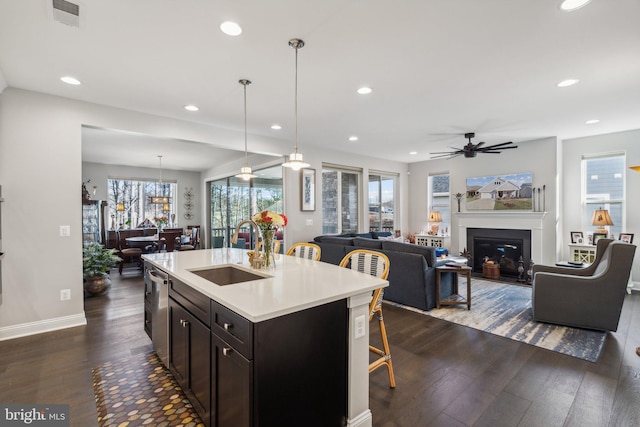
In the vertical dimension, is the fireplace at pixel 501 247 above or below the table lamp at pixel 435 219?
below

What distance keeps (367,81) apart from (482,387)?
2900 mm

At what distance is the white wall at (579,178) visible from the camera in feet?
16.1

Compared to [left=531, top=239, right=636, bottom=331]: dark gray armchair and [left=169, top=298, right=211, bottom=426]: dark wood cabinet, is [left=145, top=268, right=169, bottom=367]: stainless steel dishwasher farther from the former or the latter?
[left=531, top=239, right=636, bottom=331]: dark gray armchair

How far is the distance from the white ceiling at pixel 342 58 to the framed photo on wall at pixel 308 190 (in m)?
1.52

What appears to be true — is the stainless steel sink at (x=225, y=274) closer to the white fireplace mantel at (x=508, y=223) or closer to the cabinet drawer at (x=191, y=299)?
the cabinet drawer at (x=191, y=299)

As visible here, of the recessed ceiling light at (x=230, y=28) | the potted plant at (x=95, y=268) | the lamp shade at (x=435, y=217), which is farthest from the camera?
the lamp shade at (x=435, y=217)

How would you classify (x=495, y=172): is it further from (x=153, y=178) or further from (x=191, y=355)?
(x=153, y=178)

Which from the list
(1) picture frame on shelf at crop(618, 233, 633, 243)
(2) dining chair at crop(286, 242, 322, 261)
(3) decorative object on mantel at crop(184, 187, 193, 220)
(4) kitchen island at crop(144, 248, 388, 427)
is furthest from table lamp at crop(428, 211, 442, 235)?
(3) decorative object on mantel at crop(184, 187, 193, 220)

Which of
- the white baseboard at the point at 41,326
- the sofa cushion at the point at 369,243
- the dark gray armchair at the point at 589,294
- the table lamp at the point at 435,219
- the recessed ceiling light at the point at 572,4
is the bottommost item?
the white baseboard at the point at 41,326

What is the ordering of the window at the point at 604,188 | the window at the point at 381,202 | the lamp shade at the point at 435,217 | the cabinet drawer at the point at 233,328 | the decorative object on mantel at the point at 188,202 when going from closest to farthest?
the cabinet drawer at the point at 233,328, the window at the point at 604,188, the lamp shade at the point at 435,217, the window at the point at 381,202, the decorative object on mantel at the point at 188,202

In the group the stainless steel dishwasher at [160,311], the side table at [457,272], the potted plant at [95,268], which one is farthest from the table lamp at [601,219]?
the potted plant at [95,268]

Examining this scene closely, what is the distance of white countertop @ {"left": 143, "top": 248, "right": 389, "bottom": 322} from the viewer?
1.42m

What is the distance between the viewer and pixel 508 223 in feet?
19.2

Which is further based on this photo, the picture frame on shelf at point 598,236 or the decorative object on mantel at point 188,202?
the decorative object on mantel at point 188,202
